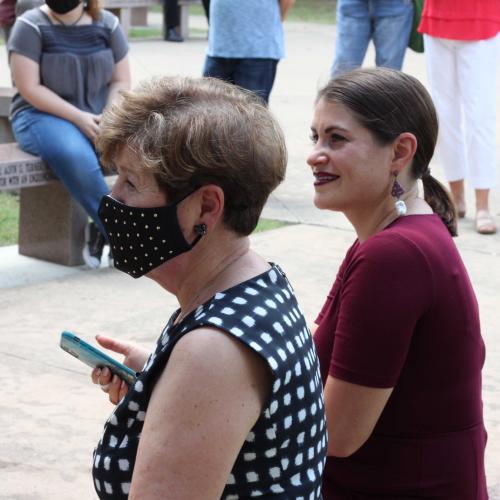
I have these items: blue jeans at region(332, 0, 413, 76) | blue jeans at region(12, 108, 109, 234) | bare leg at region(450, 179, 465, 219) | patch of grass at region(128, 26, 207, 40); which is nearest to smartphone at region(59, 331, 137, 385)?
blue jeans at region(12, 108, 109, 234)

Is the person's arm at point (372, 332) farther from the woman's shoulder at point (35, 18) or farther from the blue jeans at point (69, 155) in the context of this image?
Result: the woman's shoulder at point (35, 18)

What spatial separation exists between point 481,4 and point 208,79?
4.64 m

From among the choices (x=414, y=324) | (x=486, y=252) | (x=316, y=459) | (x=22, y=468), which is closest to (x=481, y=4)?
(x=486, y=252)

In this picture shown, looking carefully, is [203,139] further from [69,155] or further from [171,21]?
[171,21]

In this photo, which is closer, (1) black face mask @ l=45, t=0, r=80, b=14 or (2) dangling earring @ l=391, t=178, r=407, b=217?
(2) dangling earring @ l=391, t=178, r=407, b=217

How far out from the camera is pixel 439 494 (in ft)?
7.98

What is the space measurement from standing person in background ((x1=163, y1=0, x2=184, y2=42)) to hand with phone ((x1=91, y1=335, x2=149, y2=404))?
1473cm

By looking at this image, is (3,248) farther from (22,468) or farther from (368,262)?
(368,262)

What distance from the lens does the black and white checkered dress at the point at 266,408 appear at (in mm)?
1838

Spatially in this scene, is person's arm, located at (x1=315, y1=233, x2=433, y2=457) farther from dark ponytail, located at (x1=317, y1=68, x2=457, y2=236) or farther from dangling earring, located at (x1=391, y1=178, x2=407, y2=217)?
dark ponytail, located at (x1=317, y1=68, x2=457, y2=236)

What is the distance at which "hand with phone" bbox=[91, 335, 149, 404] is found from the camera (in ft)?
7.54

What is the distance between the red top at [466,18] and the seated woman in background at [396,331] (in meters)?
3.96

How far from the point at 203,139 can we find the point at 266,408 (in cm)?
45

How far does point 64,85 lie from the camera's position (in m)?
5.75
